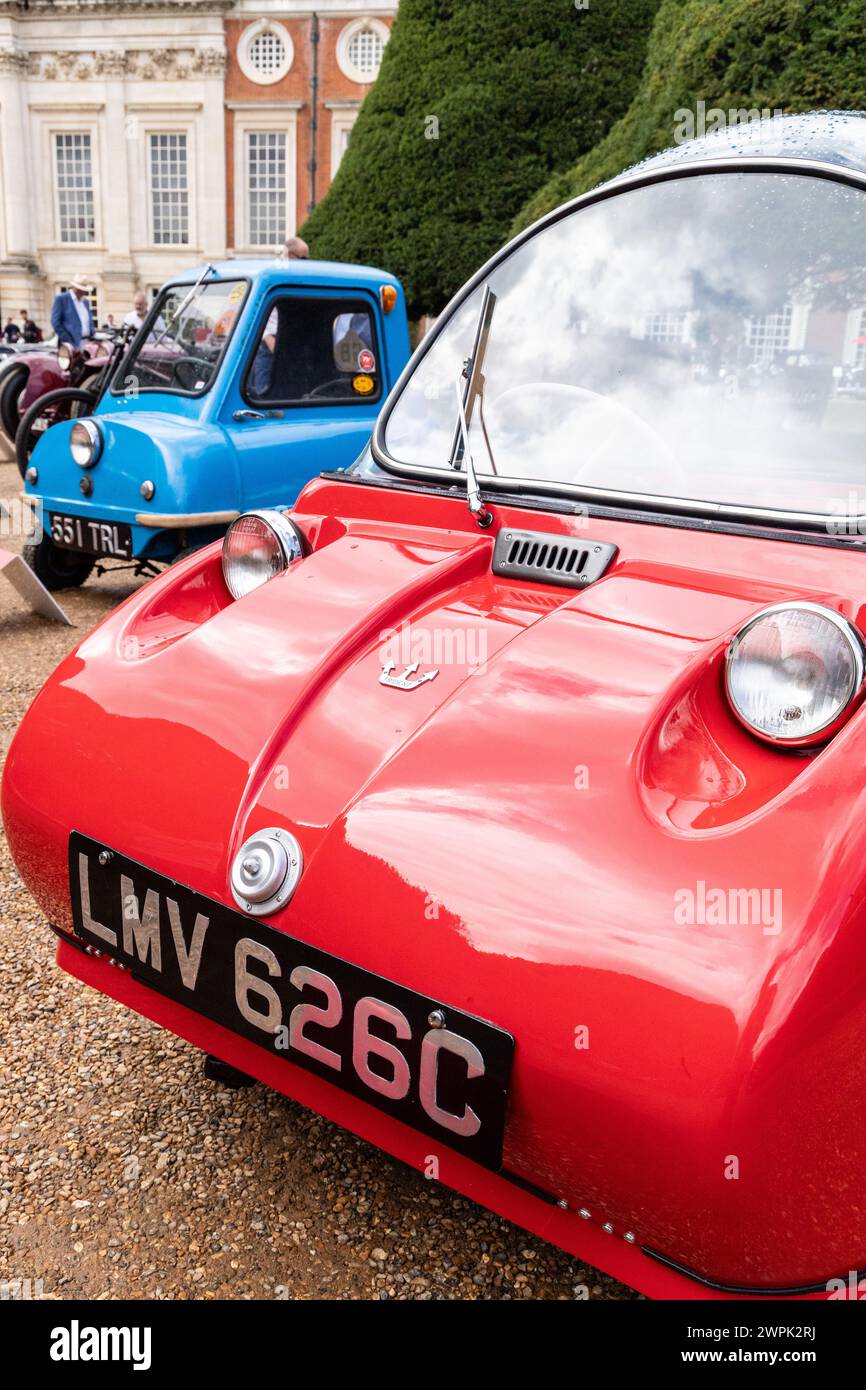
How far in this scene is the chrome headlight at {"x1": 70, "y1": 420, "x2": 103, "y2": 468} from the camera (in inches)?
233

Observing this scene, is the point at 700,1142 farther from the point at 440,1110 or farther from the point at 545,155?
the point at 545,155

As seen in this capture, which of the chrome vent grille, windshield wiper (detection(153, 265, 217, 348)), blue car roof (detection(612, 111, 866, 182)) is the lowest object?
the chrome vent grille

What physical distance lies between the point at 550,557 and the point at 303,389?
5118 mm

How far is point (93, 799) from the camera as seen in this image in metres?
1.76

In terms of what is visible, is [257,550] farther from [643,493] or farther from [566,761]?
[566,761]

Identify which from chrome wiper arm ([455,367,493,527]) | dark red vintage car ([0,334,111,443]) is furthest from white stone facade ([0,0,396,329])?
chrome wiper arm ([455,367,493,527])

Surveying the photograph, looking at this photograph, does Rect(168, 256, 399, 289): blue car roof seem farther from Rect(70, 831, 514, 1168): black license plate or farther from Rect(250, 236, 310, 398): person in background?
Rect(70, 831, 514, 1168): black license plate

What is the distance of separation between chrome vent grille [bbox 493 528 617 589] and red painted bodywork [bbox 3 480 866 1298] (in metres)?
0.03

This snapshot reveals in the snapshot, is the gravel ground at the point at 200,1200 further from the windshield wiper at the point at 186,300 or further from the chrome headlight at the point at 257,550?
the windshield wiper at the point at 186,300

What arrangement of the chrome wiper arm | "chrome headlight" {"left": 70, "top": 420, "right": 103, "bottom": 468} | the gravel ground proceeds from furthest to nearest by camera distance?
"chrome headlight" {"left": 70, "top": 420, "right": 103, "bottom": 468}
the chrome wiper arm
the gravel ground

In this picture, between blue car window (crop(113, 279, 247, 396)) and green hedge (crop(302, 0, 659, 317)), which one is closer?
blue car window (crop(113, 279, 247, 396))

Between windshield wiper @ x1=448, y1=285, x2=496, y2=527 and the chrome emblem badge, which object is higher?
windshield wiper @ x1=448, y1=285, x2=496, y2=527

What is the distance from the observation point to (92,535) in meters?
6.05
